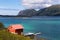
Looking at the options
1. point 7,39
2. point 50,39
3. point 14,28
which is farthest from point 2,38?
point 50,39

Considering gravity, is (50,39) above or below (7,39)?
below

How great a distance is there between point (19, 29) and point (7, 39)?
23.3 metres

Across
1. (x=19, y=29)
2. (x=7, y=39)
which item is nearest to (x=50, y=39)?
(x=19, y=29)

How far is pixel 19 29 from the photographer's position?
37406 millimetres

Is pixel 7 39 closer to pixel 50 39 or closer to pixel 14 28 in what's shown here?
pixel 14 28

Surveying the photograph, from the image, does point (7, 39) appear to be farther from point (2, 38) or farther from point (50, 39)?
point (50, 39)

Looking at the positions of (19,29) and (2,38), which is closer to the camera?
(2,38)

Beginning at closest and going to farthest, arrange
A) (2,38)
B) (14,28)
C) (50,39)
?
(2,38) → (14,28) → (50,39)

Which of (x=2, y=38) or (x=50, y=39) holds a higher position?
(x=2, y=38)

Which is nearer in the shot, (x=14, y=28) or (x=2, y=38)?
(x=2, y=38)

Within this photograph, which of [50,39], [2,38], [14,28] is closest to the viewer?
[2,38]

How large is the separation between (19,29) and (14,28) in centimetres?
85

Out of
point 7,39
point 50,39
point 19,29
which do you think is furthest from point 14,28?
point 7,39

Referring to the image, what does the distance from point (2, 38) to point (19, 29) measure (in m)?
23.4
